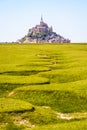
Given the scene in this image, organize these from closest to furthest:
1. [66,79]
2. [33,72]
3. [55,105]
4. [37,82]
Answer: [55,105]
[37,82]
[66,79]
[33,72]

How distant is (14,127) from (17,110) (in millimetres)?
2804

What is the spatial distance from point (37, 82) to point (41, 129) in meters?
16.4

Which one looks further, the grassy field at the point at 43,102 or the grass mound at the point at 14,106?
the grass mound at the point at 14,106

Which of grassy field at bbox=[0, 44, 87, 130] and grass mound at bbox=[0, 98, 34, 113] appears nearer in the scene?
grassy field at bbox=[0, 44, 87, 130]

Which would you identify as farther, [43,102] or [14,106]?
[43,102]

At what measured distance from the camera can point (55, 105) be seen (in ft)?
101

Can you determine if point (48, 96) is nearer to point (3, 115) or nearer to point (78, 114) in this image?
point (78, 114)

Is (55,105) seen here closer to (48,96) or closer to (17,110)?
(48,96)

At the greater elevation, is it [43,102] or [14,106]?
[14,106]

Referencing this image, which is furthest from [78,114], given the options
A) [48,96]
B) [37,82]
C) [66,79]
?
[66,79]

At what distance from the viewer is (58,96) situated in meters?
32.0

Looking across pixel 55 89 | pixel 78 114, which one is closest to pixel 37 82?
pixel 55 89

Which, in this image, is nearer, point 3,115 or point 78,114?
point 3,115

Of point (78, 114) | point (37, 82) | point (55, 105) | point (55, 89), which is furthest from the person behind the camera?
point (37, 82)
